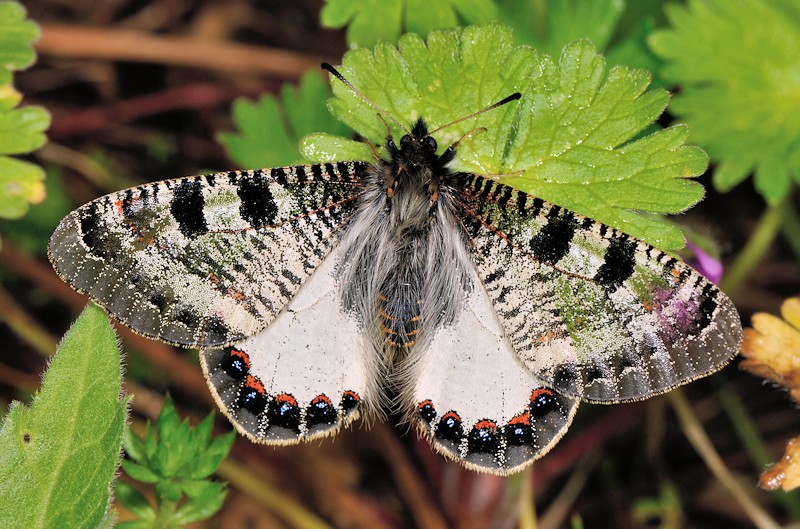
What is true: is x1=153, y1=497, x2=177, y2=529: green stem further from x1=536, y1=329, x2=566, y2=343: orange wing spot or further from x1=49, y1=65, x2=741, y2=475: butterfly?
x1=536, y1=329, x2=566, y2=343: orange wing spot

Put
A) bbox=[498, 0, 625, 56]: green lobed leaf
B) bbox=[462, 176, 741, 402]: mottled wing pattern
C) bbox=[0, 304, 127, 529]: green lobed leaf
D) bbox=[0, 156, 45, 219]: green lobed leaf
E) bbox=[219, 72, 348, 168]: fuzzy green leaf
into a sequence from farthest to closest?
bbox=[219, 72, 348, 168]: fuzzy green leaf
bbox=[498, 0, 625, 56]: green lobed leaf
bbox=[0, 156, 45, 219]: green lobed leaf
bbox=[0, 304, 127, 529]: green lobed leaf
bbox=[462, 176, 741, 402]: mottled wing pattern

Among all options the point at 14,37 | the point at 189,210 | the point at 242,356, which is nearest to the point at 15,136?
the point at 14,37

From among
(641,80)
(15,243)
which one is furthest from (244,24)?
(641,80)

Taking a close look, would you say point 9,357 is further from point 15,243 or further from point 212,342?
point 212,342

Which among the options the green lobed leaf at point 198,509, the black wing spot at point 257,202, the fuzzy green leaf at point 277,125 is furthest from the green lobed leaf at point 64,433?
the fuzzy green leaf at point 277,125

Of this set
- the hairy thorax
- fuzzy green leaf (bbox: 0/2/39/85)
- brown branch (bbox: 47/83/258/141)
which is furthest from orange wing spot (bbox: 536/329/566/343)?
brown branch (bbox: 47/83/258/141)

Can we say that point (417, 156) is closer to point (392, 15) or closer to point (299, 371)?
point (299, 371)
